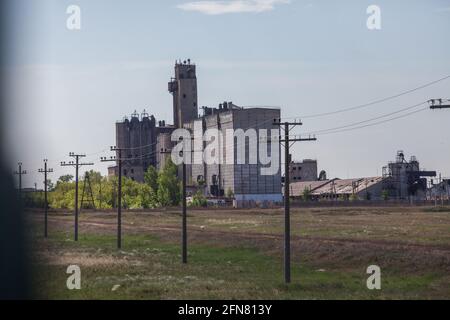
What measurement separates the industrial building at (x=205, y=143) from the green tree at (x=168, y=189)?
7.24m

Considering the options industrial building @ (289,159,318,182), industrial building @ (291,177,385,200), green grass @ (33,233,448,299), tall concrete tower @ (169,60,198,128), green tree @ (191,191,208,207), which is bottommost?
green grass @ (33,233,448,299)

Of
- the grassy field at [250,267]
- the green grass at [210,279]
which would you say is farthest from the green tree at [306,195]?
the green grass at [210,279]

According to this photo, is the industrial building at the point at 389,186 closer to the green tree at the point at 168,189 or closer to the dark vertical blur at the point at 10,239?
the green tree at the point at 168,189

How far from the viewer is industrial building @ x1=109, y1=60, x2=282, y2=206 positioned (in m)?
132

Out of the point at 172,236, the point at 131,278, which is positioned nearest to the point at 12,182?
the point at 131,278

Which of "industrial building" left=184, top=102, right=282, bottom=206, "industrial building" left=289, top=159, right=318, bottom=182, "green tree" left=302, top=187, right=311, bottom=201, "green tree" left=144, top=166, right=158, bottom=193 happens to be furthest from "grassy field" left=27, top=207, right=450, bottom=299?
"industrial building" left=289, top=159, right=318, bottom=182

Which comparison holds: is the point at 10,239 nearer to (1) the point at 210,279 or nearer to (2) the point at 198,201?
(1) the point at 210,279

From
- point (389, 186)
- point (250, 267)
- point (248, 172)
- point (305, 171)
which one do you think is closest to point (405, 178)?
point (389, 186)

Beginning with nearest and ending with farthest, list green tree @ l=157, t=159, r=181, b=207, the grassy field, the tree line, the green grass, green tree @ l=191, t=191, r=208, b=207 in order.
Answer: the green grass, the grassy field, green tree @ l=191, t=191, r=208, b=207, the tree line, green tree @ l=157, t=159, r=181, b=207

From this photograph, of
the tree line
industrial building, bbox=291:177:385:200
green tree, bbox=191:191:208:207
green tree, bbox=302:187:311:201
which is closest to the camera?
green tree, bbox=191:191:208:207

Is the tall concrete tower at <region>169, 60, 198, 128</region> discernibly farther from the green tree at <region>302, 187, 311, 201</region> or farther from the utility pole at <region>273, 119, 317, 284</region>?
the utility pole at <region>273, 119, 317, 284</region>

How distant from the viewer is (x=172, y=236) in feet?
191
